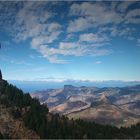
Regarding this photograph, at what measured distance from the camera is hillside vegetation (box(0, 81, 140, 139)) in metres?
123

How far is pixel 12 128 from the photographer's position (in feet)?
422

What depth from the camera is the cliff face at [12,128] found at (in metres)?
122

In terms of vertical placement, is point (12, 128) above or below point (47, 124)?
below

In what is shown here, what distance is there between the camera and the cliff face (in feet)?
400

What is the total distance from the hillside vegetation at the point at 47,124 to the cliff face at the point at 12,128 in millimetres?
1193

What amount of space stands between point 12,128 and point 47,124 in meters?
17.2

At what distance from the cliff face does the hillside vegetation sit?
3.91 feet

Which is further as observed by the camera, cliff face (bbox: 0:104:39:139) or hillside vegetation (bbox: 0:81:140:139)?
hillside vegetation (bbox: 0:81:140:139)

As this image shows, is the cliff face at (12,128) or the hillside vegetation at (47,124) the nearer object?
the cliff face at (12,128)

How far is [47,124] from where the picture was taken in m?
129

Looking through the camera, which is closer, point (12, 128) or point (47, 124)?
point (12, 128)

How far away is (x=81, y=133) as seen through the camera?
124688 mm

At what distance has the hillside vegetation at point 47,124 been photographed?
403 ft

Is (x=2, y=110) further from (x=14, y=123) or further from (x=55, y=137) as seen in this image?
(x=55, y=137)
